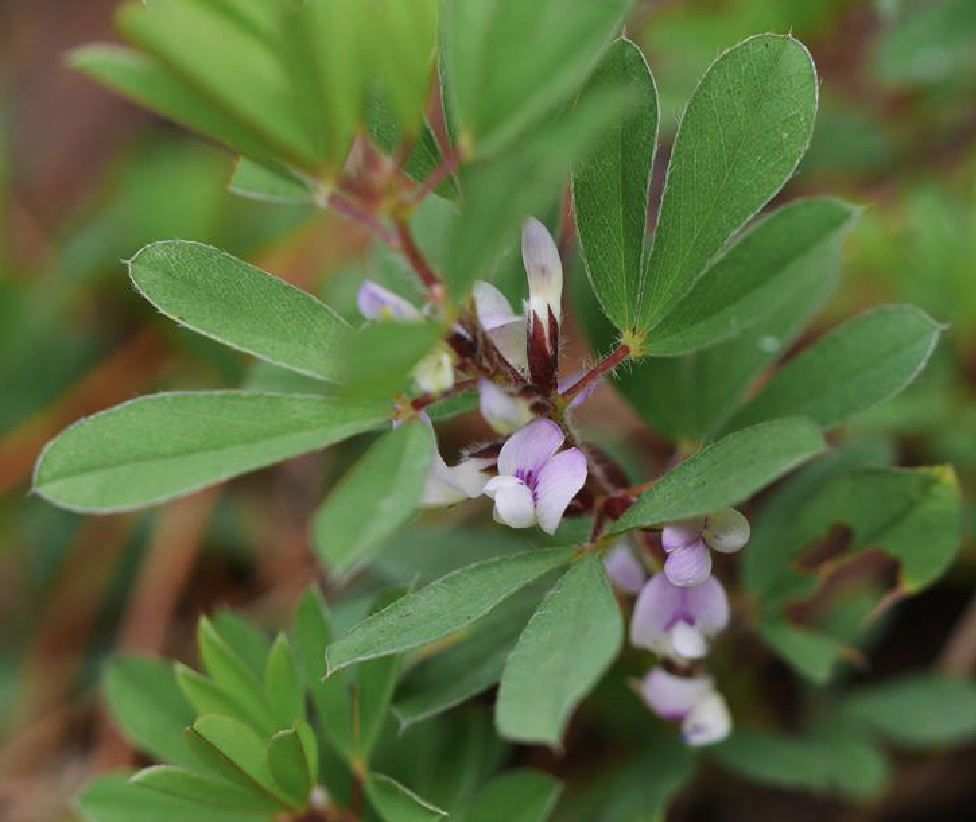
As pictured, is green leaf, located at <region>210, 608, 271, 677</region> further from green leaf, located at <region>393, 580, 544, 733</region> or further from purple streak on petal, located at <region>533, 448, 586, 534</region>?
purple streak on petal, located at <region>533, 448, 586, 534</region>

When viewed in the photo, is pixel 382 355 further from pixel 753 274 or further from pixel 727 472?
pixel 753 274

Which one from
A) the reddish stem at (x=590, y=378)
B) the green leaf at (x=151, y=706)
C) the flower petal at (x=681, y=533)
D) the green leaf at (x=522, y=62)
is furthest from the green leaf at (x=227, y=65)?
the green leaf at (x=151, y=706)

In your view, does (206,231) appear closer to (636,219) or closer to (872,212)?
(872,212)

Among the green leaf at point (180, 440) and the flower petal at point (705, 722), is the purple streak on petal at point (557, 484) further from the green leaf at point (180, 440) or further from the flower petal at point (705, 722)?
the flower petal at point (705, 722)

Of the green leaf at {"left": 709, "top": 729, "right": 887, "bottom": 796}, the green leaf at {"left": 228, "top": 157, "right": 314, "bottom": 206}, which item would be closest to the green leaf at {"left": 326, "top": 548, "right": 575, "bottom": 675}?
the green leaf at {"left": 228, "top": 157, "right": 314, "bottom": 206}

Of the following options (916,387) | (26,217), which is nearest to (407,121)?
(916,387)

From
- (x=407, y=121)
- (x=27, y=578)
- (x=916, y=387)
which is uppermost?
(x=407, y=121)
